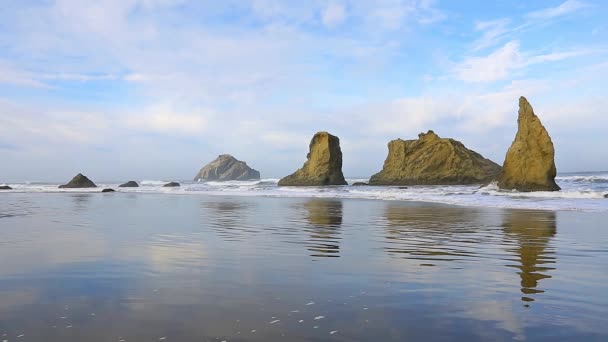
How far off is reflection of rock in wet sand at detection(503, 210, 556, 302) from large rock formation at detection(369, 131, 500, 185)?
41034 millimetres

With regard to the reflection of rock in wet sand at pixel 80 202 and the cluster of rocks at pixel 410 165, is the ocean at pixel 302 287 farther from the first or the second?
the cluster of rocks at pixel 410 165

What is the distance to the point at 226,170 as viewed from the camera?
135m

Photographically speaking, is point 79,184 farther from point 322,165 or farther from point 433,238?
point 433,238

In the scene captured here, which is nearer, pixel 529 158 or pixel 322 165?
pixel 529 158

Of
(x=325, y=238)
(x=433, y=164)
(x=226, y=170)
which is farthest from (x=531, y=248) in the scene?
(x=226, y=170)

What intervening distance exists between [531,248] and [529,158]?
89.4 feet

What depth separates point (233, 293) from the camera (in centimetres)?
518

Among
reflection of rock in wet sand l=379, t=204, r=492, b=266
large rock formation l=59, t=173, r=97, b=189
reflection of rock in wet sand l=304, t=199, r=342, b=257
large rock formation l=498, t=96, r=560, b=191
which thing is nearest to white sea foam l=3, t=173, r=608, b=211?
large rock formation l=498, t=96, r=560, b=191

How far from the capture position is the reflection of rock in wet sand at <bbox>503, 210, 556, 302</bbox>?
6133mm

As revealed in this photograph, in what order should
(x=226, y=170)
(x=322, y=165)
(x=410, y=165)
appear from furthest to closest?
(x=226, y=170) → (x=322, y=165) → (x=410, y=165)

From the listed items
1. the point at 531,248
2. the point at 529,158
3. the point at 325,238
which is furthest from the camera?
the point at 529,158

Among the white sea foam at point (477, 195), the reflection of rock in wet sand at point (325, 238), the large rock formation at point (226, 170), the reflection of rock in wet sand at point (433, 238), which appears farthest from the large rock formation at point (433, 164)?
the large rock formation at point (226, 170)

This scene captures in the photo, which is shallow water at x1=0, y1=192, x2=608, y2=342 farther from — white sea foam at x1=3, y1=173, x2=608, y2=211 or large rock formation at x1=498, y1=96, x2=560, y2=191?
large rock formation at x1=498, y1=96, x2=560, y2=191

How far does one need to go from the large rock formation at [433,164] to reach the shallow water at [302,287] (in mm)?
45723
